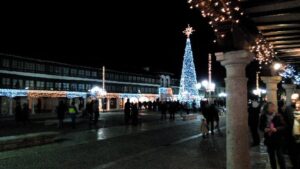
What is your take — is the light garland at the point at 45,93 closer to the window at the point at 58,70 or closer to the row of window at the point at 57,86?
the row of window at the point at 57,86

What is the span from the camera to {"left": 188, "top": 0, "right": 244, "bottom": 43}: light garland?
18.1ft

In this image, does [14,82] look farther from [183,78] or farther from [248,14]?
[248,14]

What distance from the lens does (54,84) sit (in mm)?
58781

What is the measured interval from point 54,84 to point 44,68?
3488 millimetres

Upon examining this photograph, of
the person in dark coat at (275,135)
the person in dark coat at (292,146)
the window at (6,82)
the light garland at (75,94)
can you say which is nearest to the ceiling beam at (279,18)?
the person in dark coat at (275,135)

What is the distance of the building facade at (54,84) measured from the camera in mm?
48719

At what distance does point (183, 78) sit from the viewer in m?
41.2

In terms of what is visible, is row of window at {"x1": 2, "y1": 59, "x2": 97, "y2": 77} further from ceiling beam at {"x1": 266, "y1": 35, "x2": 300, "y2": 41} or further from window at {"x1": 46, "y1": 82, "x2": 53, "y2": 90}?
ceiling beam at {"x1": 266, "y1": 35, "x2": 300, "y2": 41}

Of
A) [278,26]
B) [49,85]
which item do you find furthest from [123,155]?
[49,85]

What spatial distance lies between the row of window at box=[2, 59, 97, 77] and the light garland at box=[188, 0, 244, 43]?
4721 cm

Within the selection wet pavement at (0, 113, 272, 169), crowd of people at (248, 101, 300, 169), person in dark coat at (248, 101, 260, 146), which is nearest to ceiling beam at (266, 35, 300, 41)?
crowd of people at (248, 101, 300, 169)

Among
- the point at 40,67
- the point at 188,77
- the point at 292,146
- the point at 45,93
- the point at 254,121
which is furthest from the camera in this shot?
the point at 45,93

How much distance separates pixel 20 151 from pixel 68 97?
5092 cm

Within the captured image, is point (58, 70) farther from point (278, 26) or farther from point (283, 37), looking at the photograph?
point (278, 26)
